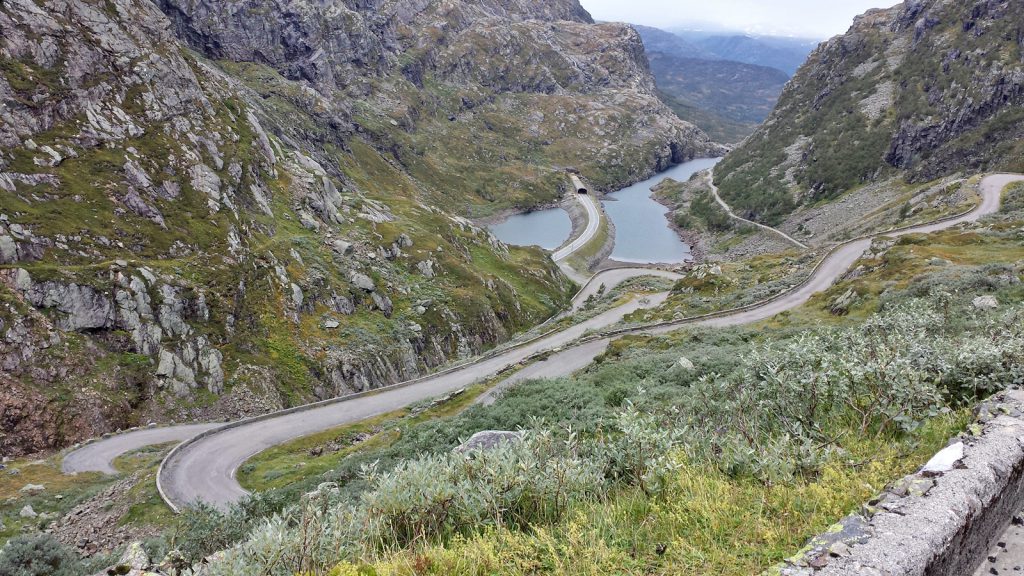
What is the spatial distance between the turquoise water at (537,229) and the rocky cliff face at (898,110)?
54.4m

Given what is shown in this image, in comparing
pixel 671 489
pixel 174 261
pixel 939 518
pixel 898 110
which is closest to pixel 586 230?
pixel 898 110

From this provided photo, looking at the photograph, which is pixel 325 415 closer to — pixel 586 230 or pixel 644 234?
pixel 586 230

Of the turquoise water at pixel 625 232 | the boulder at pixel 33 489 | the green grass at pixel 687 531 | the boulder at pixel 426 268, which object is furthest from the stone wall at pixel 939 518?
the turquoise water at pixel 625 232

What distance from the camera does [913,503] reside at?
4.71 metres

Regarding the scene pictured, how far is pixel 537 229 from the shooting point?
151750mm

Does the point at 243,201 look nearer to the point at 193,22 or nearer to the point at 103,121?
the point at 103,121

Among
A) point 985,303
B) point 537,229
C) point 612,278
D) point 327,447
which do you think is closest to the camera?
point 985,303

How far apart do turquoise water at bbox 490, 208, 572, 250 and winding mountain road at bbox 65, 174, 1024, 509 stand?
8719 cm

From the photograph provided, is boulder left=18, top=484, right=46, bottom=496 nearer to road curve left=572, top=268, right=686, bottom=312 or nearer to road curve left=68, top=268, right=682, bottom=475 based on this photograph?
road curve left=68, top=268, right=682, bottom=475

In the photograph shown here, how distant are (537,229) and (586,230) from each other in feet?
60.3

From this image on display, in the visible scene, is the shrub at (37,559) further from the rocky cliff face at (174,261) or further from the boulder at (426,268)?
the boulder at (426,268)

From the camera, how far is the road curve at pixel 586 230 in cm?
11862

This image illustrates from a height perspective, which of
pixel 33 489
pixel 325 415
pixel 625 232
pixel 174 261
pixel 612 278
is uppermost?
pixel 174 261

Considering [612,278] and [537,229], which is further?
[537,229]
